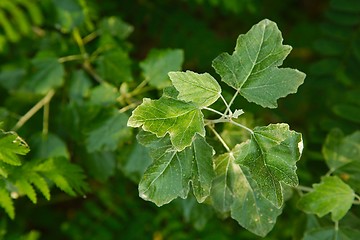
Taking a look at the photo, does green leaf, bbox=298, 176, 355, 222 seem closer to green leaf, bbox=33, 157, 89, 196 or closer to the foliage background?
the foliage background

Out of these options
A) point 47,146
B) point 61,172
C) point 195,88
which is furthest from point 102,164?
point 195,88

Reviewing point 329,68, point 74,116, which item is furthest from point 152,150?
point 329,68

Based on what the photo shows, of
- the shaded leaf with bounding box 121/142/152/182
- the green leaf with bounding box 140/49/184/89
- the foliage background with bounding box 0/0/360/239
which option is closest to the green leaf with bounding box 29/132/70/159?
the foliage background with bounding box 0/0/360/239

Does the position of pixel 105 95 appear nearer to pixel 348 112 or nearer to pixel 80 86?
pixel 80 86

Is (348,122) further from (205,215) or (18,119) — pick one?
(18,119)

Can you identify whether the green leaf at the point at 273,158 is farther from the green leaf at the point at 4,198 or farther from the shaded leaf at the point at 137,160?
the green leaf at the point at 4,198

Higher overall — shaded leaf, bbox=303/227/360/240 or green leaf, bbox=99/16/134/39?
green leaf, bbox=99/16/134/39

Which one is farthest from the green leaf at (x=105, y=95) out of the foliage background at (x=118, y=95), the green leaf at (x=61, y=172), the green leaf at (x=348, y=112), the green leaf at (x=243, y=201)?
the green leaf at (x=348, y=112)
